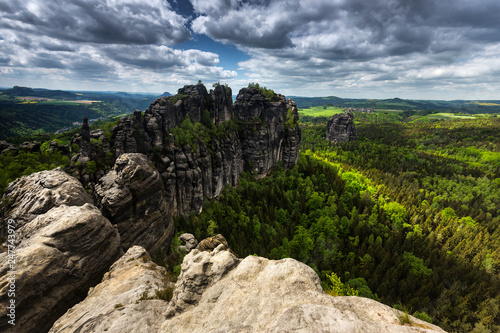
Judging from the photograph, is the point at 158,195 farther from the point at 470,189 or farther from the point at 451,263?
the point at 470,189

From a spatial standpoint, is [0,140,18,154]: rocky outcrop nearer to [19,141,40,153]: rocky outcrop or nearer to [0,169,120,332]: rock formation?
[19,141,40,153]: rocky outcrop

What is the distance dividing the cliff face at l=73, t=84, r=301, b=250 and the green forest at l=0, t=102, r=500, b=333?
13.1 feet

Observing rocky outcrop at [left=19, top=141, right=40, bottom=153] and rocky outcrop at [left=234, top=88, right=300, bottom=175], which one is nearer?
rocky outcrop at [left=19, top=141, right=40, bottom=153]

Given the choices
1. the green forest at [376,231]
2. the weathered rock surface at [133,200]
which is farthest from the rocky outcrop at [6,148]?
the weathered rock surface at [133,200]

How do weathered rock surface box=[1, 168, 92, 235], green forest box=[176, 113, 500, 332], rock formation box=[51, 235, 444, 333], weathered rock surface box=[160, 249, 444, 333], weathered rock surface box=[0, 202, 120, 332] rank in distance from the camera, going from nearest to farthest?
weathered rock surface box=[160, 249, 444, 333] → rock formation box=[51, 235, 444, 333] → weathered rock surface box=[0, 202, 120, 332] → weathered rock surface box=[1, 168, 92, 235] → green forest box=[176, 113, 500, 332]

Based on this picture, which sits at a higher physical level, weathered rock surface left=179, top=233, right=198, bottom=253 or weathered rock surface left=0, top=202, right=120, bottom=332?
weathered rock surface left=0, top=202, right=120, bottom=332

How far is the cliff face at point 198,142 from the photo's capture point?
42000 millimetres

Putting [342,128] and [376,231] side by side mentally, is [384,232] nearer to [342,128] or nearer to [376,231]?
[376,231]

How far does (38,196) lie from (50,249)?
8337 mm

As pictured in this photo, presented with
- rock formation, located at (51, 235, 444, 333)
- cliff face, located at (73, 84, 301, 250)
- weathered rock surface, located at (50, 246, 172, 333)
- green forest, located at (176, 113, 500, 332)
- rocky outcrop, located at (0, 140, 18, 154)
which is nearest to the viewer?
rock formation, located at (51, 235, 444, 333)

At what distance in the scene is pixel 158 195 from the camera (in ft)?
124

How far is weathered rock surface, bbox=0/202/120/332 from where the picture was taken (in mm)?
13570

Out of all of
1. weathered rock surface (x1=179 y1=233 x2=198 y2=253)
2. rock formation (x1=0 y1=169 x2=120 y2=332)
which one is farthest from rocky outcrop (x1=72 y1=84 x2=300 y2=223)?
rock formation (x1=0 y1=169 x2=120 y2=332)

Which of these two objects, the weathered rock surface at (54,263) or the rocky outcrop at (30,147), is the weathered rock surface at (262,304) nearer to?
the weathered rock surface at (54,263)
